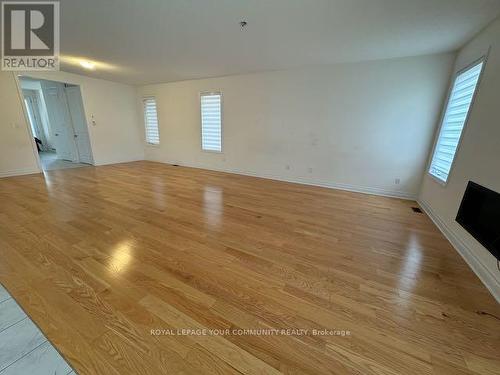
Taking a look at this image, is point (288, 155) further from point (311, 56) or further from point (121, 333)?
point (121, 333)

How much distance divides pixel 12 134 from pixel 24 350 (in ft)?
19.6

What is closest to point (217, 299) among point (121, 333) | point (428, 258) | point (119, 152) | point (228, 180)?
point (121, 333)

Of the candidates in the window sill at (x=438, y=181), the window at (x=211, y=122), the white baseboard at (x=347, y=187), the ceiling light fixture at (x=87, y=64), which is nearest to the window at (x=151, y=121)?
the ceiling light fixture at (x=87, y=64)

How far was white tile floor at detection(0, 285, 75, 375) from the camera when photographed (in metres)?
1.05

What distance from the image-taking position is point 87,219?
273cm

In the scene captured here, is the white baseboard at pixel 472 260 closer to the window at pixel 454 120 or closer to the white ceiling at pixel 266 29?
the window at pixel 454 120

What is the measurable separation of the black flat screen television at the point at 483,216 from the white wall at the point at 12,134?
8258 mm

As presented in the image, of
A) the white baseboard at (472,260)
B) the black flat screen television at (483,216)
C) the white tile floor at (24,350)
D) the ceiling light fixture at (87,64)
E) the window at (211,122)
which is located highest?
the ceiling light fixture at (87,64)

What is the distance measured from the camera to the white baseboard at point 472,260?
169 centimetres

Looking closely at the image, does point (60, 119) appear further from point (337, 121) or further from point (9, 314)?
point (337, 121)

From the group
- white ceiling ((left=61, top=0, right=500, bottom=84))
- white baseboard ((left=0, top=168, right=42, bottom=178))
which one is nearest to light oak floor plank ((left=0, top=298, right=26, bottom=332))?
white ceiling ((left=61, top=0, right=500, bottom=84))

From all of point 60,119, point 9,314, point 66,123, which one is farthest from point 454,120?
point 60,119

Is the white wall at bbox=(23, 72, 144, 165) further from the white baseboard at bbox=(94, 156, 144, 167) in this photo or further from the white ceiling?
the white ceiling

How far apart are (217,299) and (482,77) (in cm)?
383
